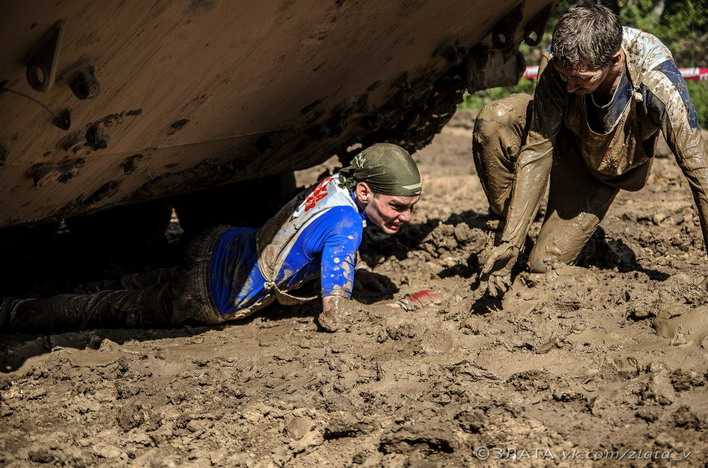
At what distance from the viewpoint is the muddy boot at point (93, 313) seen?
5.25 metres

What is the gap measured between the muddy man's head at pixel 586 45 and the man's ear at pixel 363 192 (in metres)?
1.03

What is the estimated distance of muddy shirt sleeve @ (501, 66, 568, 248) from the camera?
15.7ft

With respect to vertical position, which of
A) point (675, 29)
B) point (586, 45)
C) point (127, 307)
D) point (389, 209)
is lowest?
point (127, 307)

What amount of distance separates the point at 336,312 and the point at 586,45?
161 centimetres

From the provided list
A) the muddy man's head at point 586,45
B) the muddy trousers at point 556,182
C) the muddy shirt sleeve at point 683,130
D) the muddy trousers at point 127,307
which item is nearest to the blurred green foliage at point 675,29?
the muddy trousers at point 556,182

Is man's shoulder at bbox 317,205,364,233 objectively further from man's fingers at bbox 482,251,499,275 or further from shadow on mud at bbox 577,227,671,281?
shadow on mud at bbox 577,227,671,281

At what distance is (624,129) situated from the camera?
15.9 feet

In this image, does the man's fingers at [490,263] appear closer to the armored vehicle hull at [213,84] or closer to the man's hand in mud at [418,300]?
the man's hand in mud at [418,300]

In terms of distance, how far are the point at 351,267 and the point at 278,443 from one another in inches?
40.7

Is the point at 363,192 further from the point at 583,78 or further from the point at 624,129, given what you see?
the point at 624,129

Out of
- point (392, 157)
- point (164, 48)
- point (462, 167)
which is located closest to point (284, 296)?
point (392, 157)

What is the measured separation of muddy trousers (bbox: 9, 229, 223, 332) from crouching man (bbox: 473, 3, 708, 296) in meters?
1.55

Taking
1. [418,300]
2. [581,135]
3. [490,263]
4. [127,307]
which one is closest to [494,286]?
[490,263]

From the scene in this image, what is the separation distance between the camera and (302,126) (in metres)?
5.42
